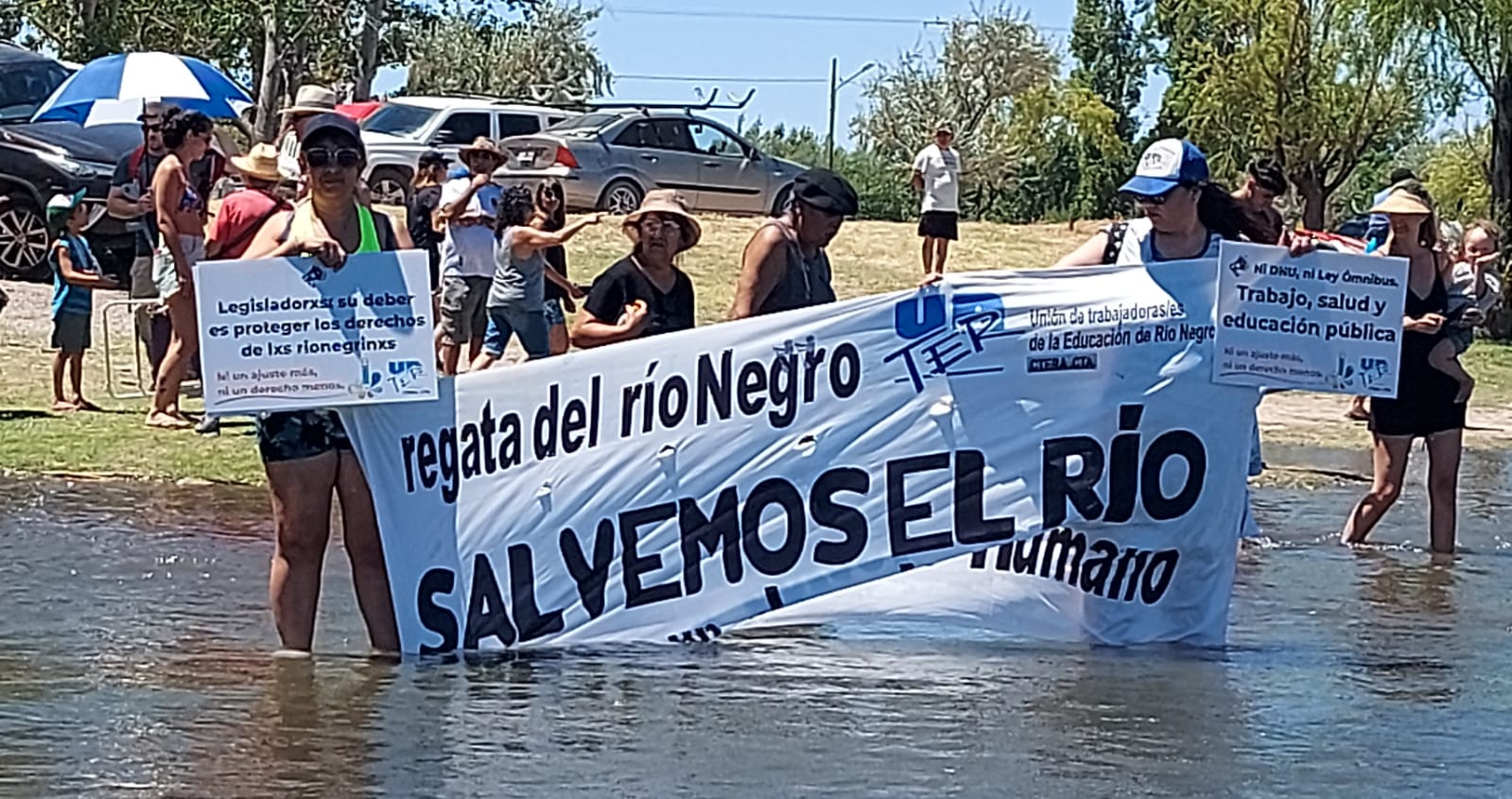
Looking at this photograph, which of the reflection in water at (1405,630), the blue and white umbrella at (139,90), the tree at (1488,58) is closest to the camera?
the reflection in water at (1405,630)

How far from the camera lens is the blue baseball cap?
25.0 ft

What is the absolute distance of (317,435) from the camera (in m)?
6.91

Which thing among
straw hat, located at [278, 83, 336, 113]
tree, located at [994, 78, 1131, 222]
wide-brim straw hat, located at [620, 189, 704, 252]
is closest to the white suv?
straw hat, located at [278, 83, 336, 113]

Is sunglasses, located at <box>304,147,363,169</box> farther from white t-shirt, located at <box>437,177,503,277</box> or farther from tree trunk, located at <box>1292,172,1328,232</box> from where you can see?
tree trunk, located at <box>1292,172,1328,232</box>

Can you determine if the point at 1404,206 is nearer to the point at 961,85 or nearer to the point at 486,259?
the point at 486,259

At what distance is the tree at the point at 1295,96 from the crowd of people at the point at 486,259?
14.4m

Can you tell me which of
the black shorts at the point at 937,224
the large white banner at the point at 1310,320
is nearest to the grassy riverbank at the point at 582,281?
the black shorts at the point at 937,224

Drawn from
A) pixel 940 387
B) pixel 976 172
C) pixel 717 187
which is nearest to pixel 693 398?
pixel 940 387

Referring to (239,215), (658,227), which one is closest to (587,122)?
(239,215)

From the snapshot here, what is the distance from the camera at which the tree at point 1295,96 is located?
30734mm

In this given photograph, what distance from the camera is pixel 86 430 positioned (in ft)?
43.8

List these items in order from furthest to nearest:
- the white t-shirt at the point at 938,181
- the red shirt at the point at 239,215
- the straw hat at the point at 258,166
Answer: the white t-shirt at the point at 938,181 → the straw hat at the point at 258,166 → the red shirt at the point at 239,215

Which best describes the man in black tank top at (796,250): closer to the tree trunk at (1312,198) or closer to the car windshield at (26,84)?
the car windshield at (26,84)

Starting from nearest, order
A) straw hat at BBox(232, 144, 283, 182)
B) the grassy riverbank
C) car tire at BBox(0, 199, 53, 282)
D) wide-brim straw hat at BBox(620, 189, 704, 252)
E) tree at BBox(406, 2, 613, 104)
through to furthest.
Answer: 1. wide-brim straw hat at BBox(620, 189, 704, 252)
2. straw hat at BBox(232, 144, 283, 182)
3. the grassy riverbank
4. car tire at BBox(0, 199, 53, 282)
5. tree at BBox(406, 2, 613, 104)
